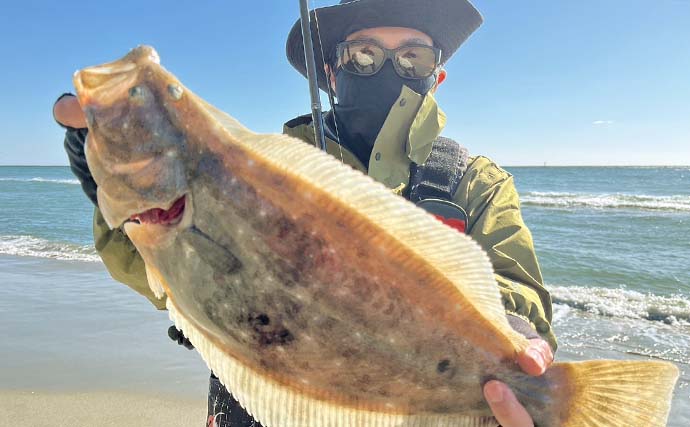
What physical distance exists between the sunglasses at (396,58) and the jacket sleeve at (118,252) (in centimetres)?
186

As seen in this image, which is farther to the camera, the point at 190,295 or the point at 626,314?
the point at 626,314

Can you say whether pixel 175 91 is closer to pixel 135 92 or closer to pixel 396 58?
pixel 135 92

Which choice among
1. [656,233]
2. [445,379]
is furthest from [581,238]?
[445,379]

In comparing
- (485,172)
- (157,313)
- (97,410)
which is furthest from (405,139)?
(157,313)

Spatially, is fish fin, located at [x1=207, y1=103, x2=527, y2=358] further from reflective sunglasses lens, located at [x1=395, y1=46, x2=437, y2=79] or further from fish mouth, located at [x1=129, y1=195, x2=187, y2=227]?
reflective sunglasses lens, located at [x1=395, y1=46, x2=437, y2=79]

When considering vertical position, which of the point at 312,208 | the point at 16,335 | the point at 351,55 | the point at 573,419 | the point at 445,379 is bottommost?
the point at 16,335

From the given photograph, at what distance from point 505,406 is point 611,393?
0.40 metres

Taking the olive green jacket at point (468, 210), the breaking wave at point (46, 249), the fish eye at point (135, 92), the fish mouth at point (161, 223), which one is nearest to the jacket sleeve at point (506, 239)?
the olive green jacket at point (468, 210)

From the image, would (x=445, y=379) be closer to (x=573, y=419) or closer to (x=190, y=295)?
(x=573, y=419)

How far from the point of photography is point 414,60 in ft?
10.9

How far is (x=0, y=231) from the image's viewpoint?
17.9 meters

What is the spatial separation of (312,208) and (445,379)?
2.44ft

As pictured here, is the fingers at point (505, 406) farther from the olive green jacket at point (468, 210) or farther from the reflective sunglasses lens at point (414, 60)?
the reflective sunglasses lens at point (414, 60)

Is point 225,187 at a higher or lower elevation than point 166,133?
lower
